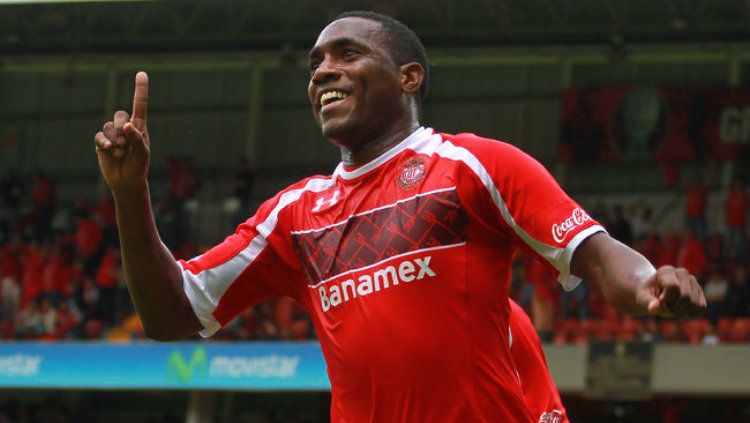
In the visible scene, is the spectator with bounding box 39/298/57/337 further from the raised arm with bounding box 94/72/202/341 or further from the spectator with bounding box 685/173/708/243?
the raised arm with bounding box 94/72/202/341

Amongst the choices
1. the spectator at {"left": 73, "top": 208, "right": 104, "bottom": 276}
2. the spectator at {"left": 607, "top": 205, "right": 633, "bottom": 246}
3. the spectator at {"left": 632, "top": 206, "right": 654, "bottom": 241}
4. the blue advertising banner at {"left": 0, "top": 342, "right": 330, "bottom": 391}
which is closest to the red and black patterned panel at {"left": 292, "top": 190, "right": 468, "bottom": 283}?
the blue advertising banner at {"left": 0, "top": 342, "right": 330, "bottom": 391}

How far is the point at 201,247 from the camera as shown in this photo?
2103 cm

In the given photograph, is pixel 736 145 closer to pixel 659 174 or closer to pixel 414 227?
pixel 659 174

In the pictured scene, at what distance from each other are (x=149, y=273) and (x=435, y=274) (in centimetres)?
79

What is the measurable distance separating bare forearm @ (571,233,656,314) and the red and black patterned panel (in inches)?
14.2

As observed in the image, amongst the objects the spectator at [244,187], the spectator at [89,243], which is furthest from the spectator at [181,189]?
the spectator at [89,243]

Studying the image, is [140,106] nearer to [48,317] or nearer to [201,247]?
[48,317]

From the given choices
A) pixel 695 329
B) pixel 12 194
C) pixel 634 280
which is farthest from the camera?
pixel 12 194

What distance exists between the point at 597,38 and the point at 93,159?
970 cm

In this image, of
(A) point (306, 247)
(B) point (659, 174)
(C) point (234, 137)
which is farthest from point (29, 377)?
(A) point (306, 247)

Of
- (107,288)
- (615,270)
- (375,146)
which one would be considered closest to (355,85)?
(375,146)

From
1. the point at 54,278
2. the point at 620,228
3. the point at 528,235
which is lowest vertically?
the point at 54,278

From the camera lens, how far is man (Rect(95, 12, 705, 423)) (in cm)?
369

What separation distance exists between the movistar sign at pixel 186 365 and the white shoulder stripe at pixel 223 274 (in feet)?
46.5
